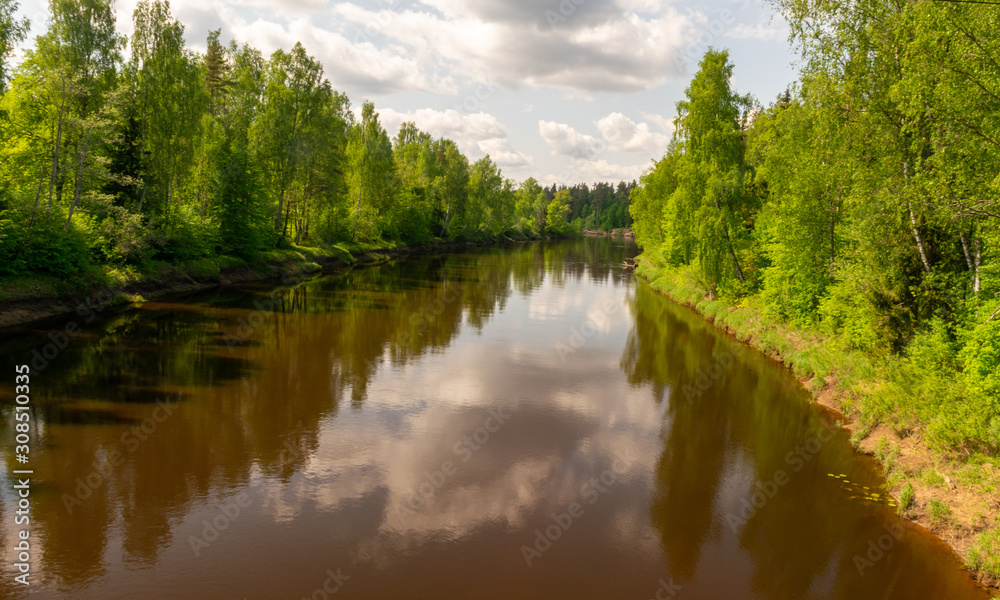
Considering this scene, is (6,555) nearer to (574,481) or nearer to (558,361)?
(574,481)

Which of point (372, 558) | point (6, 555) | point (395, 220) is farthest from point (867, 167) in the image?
point (395, 220)

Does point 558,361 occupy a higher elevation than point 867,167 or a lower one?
Answer: lower

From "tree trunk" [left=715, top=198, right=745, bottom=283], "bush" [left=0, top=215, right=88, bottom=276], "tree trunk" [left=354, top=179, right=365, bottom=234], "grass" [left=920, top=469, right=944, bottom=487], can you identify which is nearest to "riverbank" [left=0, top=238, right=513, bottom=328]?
"bush" [left=0, top=215, right=88, bottom=276]

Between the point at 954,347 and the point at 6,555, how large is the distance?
21941 millimetres

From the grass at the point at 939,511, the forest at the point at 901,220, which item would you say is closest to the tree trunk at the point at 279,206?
the forest at the point at 901,220

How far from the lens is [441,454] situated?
13.6 metres

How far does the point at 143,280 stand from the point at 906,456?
36.4 m

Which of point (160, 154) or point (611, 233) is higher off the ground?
point (611, 233)

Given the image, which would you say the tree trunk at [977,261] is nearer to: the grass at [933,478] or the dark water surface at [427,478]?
the grass at [933,478]

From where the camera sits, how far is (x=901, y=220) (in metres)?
15.9

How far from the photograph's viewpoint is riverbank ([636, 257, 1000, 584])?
33.7 feet

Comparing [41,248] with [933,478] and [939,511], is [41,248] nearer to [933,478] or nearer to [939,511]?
[939,511]

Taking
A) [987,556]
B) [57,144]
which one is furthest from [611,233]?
[987,556]

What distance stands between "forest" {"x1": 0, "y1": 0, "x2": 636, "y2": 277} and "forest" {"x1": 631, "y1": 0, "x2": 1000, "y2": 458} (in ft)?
106
